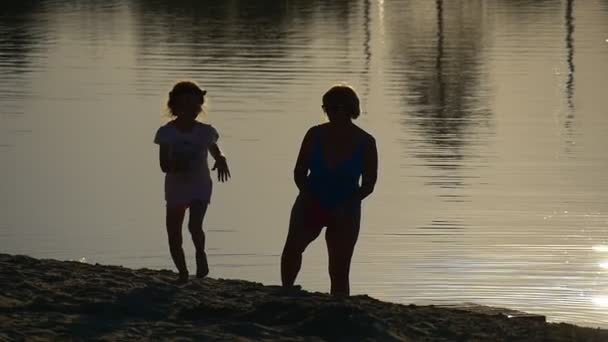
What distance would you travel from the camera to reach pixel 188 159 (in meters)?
9.63

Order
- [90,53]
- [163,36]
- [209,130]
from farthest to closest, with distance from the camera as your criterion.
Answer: [163,36] < [90,53] < [209,130]

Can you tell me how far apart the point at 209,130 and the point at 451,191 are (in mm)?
7482

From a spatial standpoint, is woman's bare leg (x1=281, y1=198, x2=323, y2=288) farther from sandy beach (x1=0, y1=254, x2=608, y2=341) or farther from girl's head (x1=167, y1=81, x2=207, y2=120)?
girl's head (x1=167, y1=81, x2=207, y2=120)

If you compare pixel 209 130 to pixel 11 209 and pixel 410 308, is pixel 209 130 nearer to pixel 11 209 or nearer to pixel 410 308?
pixel 410 308

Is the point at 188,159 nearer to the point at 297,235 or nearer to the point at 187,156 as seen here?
the point at 187,156

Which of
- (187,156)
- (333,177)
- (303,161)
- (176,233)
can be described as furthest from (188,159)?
(333,177)

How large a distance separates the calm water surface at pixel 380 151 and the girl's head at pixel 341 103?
3127 millimetres

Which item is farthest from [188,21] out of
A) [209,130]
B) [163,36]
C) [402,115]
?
[209,130]

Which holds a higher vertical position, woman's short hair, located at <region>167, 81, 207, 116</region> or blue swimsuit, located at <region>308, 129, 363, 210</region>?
woman's short hair, located at <region>167, 81, 207, 116</region>

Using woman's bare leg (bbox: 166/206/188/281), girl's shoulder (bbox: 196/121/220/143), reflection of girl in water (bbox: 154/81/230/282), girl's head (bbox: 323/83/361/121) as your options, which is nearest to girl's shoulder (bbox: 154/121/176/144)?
reflection of girl in water (bbox: 154/81/230/282)

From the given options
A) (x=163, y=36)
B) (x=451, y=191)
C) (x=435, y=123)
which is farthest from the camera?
(x=163, y=36)

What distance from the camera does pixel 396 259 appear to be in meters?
13.6

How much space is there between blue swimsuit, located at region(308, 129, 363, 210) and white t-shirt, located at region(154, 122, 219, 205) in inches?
30.4

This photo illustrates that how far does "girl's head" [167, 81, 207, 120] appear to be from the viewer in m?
9.59
